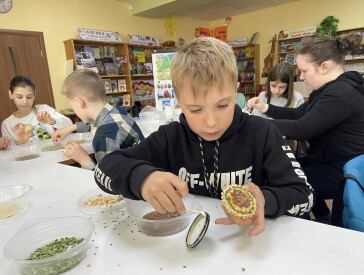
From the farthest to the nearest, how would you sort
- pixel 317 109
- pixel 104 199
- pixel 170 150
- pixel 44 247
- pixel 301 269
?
pixel 317 109
pixel 170 150
pixel 104 199
pixel 44 247
pixel 301 269

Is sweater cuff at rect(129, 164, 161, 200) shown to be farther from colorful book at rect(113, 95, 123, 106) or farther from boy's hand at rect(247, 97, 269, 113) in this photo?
colorful book at rect(113, 95, 123, 106)

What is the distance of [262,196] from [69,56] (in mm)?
5266

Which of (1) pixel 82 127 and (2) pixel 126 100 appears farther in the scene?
(2) pixel 126 100

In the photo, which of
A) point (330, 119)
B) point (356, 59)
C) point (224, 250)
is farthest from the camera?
point (356, 59)

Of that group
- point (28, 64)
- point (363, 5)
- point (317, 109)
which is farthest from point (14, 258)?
point (363, 5)

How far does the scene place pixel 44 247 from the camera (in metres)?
0.73

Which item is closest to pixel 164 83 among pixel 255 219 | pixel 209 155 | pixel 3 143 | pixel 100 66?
pixel 3 143

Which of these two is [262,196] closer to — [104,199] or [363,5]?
[104,199]

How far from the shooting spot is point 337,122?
5.40ft

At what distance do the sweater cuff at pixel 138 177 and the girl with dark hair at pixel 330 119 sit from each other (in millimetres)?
1216

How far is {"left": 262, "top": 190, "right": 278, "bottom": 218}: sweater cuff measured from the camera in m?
0.80

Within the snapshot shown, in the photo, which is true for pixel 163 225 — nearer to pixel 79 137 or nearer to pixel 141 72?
pixel 79 137

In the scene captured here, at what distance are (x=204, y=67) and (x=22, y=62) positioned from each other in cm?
483

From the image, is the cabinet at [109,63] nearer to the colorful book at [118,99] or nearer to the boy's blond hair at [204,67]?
the colorful book at [118,99]
